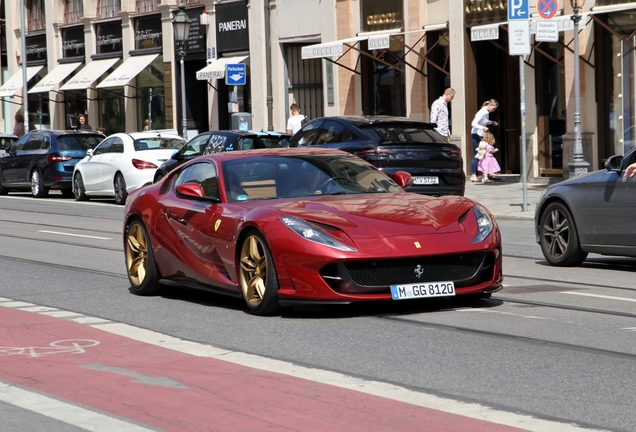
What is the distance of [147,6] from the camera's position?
4344 centimetres

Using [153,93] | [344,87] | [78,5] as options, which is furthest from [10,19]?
[344,87]

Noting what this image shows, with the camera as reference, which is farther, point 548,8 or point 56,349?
point 548,8

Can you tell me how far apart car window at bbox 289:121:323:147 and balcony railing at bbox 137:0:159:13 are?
23372mm

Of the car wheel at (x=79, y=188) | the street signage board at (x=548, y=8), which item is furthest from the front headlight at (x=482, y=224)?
the car wheel at (x=79, y=188)

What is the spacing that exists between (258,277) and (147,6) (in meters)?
35.5

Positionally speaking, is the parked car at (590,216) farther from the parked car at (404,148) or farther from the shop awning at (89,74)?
the shop awning at (89,74)

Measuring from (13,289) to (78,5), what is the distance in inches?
1525

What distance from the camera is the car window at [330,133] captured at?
19734mm

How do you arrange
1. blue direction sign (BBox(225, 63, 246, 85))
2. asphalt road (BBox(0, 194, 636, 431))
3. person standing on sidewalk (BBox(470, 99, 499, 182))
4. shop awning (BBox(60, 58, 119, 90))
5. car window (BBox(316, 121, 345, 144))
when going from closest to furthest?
1. asphalt road (BBox(0, 194, 636, 431))
2. car window (BBox(316, 121, 345, 144))
3. person standing on sidewalk (BBox(470, 99, 499, 182))
4. blue direction sign (BBox(225, 63, 246, 85))
5. shop awning (BBox(60, 58, 119, 90))

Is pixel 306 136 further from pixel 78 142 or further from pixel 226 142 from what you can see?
pixel 78 142

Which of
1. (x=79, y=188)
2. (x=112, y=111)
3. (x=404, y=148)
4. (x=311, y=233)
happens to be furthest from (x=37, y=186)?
(x=311, y=233)

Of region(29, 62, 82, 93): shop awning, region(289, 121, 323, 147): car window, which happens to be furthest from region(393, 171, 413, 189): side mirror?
region(29, 62, 82, 93): shop awning

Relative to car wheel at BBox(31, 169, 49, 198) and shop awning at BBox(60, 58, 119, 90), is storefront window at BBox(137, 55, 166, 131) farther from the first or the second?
car wheel at BBox(31, 169, 49, 198)

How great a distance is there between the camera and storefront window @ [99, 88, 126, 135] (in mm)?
45188
